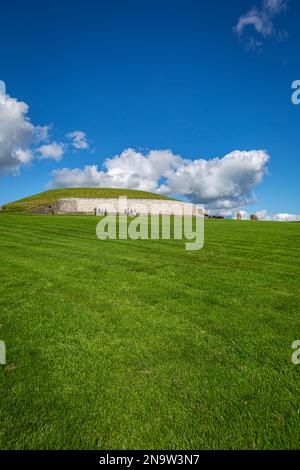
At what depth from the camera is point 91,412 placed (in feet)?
10.8

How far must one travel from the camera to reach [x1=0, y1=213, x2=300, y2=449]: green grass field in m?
3.08

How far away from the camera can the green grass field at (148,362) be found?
121 inches

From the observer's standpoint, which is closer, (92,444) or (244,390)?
(92,444)

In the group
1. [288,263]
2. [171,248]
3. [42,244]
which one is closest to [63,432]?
[288,263]

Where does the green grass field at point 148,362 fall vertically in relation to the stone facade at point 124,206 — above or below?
below

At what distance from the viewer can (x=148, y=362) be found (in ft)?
14.1

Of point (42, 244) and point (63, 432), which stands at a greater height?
point (42, 244)

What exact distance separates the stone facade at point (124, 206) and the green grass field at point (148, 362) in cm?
6634

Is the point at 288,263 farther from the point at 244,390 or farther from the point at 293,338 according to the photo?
the point at 244,390

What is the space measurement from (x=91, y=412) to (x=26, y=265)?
7.96 m

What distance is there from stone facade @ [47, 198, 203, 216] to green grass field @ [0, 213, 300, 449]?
66345mm

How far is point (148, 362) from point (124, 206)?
2934 inches

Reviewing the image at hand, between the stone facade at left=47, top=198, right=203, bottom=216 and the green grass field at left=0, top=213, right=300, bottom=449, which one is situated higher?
the stone facade at left=47, top=198, right=203, bottom=216

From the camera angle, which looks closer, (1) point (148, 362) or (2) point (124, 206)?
(1) point (148, 362)
